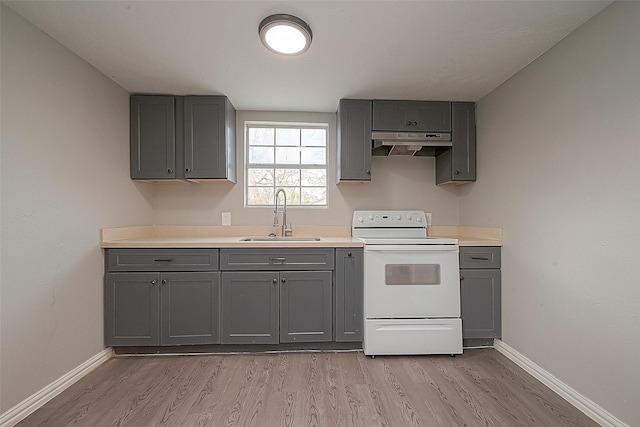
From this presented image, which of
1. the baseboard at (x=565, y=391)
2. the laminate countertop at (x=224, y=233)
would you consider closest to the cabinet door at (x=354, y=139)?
the laminate countertop at (x=224, y=233)

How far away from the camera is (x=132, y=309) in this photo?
89.2 inches

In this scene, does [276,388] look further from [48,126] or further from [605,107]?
[605,107]

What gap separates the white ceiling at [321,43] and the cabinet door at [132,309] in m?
1.61

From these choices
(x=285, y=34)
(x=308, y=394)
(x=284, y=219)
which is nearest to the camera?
(x=285, y=34)

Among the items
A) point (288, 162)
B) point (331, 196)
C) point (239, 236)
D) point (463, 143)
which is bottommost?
point (239, 236)

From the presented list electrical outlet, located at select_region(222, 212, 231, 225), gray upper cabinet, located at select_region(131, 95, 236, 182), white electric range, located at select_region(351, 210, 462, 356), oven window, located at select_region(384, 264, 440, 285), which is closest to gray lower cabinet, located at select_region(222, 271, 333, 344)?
white electric range, located at select_region(351, 210, 462, 356)

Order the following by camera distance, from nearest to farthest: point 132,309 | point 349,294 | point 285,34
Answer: point 285,34
point 132,309
point 349,294

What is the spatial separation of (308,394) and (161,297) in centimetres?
135

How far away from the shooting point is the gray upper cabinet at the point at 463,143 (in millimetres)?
2736

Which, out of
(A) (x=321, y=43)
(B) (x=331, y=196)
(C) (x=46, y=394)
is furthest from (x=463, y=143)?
(C) (x=46, y=394)

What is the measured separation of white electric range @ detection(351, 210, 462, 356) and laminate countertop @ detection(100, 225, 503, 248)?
0.22 meters

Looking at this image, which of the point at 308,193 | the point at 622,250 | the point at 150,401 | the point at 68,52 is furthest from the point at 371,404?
the point at 68,52

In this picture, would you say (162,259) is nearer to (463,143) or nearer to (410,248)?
(410,248)

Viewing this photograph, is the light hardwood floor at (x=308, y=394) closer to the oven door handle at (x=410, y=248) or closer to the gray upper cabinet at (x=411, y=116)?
the oven door handle at (x=410, y=248)
